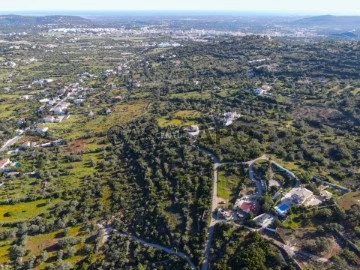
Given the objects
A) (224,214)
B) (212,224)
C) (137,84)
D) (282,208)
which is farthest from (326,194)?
(137,84)

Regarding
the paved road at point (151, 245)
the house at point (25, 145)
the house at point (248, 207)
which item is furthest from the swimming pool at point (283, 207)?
the house at point (25, 145)

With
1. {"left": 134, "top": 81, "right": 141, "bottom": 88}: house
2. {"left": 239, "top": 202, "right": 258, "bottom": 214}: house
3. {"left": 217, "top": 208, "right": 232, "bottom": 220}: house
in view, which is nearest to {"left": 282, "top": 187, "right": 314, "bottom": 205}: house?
{"left": 239, "top": 202, "right": 258, "bottom": 214}: house

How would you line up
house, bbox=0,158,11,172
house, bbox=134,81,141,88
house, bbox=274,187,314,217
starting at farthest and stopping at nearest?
house, bbox=134,81,141,88 < house, bbox=0,158,11,172 < house, bbox=274,187,314,217

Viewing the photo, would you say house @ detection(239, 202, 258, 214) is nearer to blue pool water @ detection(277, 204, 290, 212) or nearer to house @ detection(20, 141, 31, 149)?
blue pool water @ detection(277, 204, 290, 212)

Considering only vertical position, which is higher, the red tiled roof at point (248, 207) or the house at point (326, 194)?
the house at point (326, 194)

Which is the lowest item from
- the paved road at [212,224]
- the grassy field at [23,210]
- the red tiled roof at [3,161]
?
the grassy field at [23,210]

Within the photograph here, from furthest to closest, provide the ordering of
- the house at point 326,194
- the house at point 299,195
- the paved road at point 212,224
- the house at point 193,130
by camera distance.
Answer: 1. the house at point 193,130
2. the house at point 326,194
3. the house at point 299,195
4. the paved road at point 212,224

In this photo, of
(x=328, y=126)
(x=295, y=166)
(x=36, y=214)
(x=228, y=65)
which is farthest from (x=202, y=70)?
(x=36, y=214)

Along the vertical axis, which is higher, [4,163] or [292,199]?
[292,199]

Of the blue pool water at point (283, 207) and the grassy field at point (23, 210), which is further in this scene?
the grassy field at point (23, 210)

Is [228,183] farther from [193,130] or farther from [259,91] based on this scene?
[259,91]

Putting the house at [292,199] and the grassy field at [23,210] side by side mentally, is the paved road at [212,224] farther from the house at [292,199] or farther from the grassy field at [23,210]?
the grassy field at [23,210]

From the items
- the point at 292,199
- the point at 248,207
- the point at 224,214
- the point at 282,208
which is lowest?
the point at 224,214
